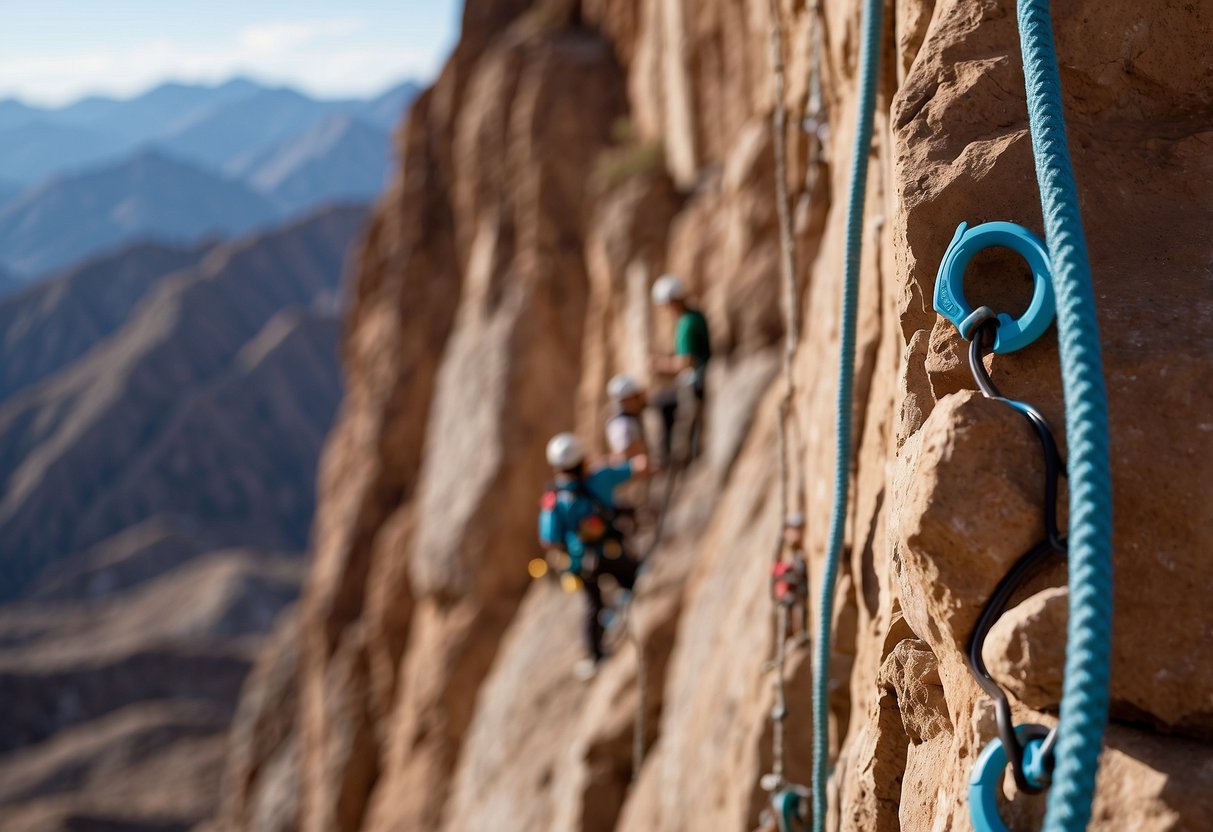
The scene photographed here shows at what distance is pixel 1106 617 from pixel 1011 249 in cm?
97

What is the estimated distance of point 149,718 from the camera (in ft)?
123

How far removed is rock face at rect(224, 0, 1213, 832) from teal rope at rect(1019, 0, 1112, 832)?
0.97 ft

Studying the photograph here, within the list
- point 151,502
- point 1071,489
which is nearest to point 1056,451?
→ point 1071,489

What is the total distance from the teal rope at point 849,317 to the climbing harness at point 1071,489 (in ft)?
3.26

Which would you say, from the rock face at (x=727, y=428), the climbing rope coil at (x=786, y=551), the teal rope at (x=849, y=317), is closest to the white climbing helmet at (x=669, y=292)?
the rock face at (x=727, y=428)

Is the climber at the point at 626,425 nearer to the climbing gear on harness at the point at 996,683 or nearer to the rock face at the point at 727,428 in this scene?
the rock face at the point at 727,428

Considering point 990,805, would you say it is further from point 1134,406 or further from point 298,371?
point 298,371

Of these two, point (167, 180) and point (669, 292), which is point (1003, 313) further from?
point (167, 180)

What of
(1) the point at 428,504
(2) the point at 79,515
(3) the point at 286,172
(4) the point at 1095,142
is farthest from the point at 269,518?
(3) the point at 286,172

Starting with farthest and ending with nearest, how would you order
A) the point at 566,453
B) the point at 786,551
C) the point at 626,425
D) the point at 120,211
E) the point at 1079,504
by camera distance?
the point at 120,211 → the point at 626,425 → the point at 566,453 → the point at 786,551 → the point at 1079,504

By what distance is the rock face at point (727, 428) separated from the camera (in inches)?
83.0

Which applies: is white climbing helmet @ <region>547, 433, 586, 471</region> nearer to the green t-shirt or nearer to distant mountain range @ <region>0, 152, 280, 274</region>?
the green t-shirt

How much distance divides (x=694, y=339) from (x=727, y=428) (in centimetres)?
94

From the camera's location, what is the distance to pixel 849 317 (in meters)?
3.41
